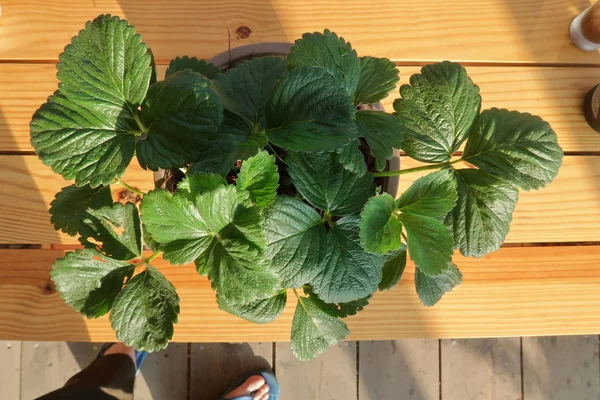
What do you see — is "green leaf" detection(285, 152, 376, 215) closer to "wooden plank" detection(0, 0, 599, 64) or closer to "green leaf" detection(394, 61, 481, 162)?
"green leaf" detection(394, 61, 481, 162)

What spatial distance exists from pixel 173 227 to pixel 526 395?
1363mm

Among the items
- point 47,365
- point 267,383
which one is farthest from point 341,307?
point 47,365

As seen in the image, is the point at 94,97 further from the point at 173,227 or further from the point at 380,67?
the point at 380,67

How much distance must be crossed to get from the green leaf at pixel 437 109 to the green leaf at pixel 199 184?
23 centimetres

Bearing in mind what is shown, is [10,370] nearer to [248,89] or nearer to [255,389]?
[255,389]

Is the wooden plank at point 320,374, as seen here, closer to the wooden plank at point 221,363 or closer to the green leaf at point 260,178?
the wooden plank at point 221,363

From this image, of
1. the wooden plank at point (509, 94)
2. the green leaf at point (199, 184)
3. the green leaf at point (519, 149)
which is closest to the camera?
the green leaf at point (199, 184)

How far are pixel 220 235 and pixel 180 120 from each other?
0.35 feet

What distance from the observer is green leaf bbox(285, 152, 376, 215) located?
0.49 metres

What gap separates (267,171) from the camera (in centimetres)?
42

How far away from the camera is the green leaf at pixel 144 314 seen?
48cm

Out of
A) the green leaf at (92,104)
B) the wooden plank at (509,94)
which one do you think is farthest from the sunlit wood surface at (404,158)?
the green leaf at (92,104)

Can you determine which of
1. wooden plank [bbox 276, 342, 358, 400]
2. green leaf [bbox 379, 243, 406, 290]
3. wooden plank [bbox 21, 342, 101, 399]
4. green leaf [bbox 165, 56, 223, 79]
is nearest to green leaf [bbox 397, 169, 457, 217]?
green leaf [bbox 379, 243, 406, 290]

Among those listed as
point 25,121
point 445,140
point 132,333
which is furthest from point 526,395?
point 25,121
